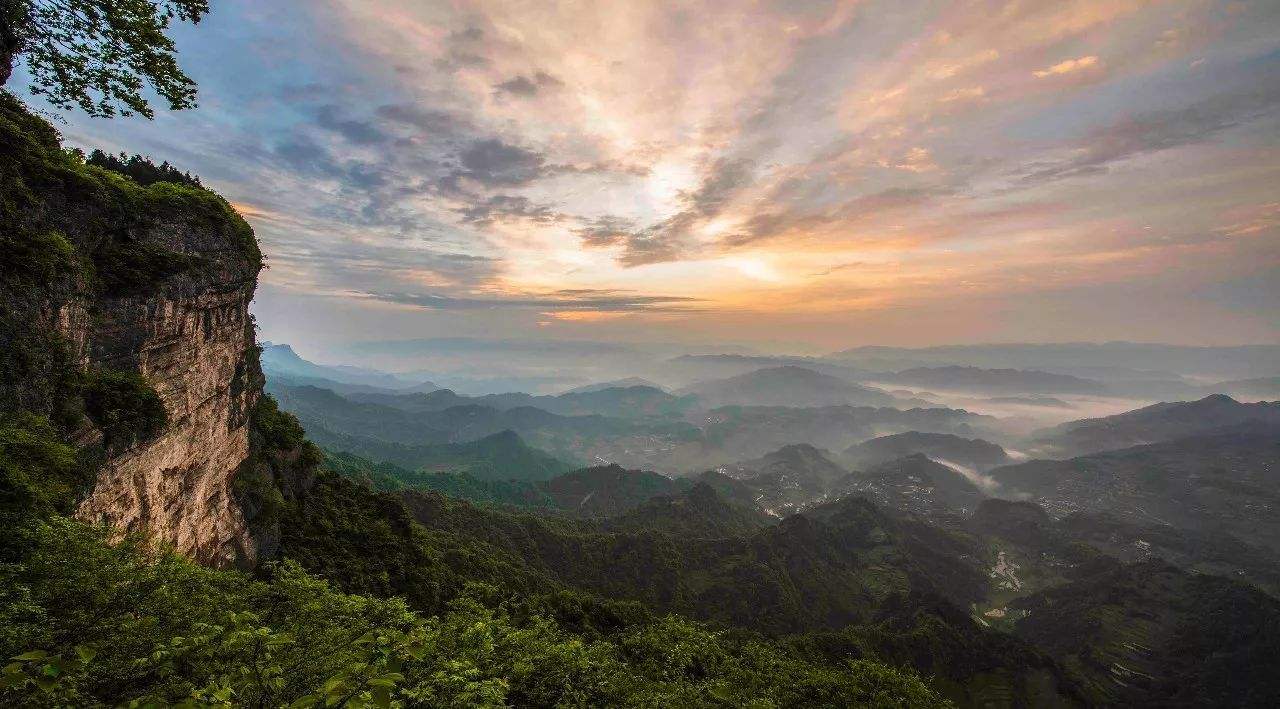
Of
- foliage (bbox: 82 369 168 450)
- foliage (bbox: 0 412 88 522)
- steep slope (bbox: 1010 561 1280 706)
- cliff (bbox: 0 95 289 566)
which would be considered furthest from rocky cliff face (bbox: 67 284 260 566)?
steep slope (bbox: 1010 561 1280 706)

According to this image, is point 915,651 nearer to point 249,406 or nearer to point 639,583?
point 639,583

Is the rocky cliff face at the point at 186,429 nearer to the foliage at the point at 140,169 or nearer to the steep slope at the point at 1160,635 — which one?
the foliage at the point at 140,169

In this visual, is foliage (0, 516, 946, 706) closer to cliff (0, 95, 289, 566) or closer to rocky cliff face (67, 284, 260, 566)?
rocky cliff face (67, 284, 260, 566)

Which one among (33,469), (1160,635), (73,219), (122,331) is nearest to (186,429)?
(122,331)

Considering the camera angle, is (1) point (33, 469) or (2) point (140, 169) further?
(2) point (140, 169)

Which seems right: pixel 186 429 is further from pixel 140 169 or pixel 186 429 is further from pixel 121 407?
pixel 140 169

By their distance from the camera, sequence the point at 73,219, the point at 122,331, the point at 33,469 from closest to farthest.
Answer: the point at 33,469 < the point at 73,219 < the point at 122,331
